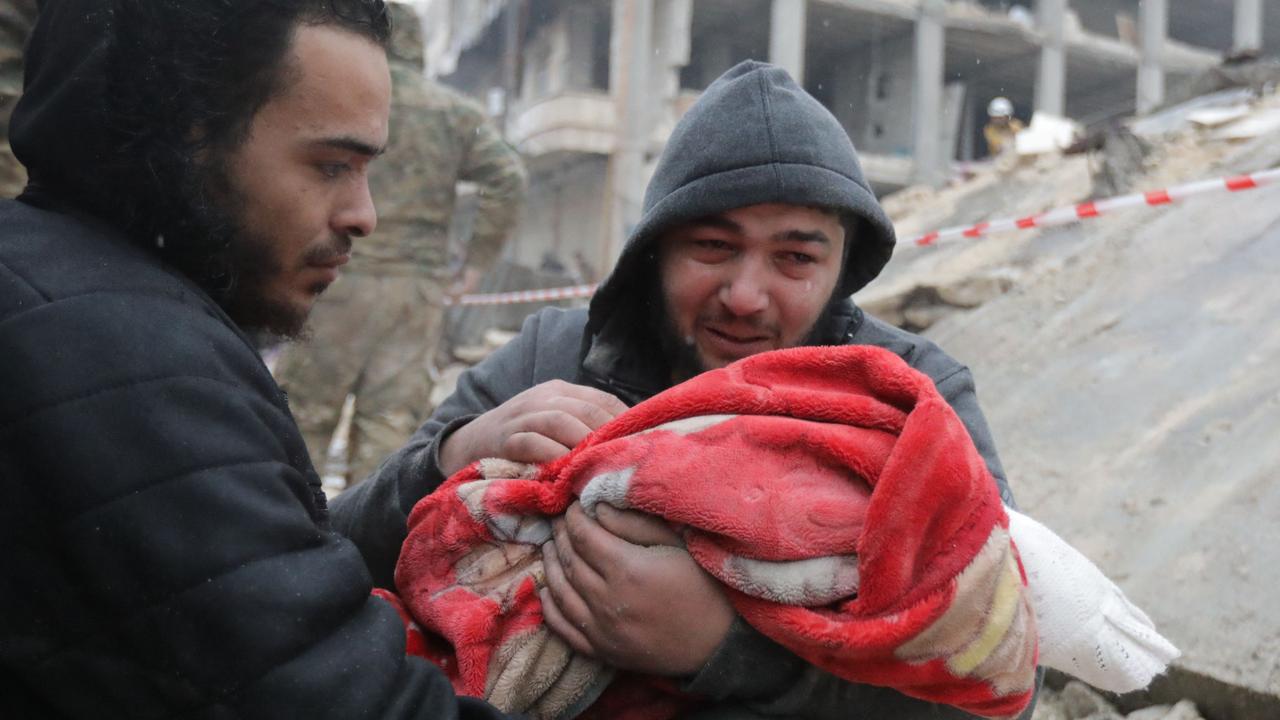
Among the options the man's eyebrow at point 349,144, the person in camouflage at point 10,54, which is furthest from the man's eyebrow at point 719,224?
the person in camouflage at point 10,54

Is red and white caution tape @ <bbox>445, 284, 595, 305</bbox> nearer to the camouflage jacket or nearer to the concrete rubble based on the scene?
the camouflage jacket

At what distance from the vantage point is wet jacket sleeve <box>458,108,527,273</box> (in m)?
5.93

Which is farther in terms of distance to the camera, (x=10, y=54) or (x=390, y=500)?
(x=10, y=54)

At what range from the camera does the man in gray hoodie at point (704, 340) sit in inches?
49.0

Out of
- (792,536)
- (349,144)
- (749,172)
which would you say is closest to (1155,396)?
(749,172)

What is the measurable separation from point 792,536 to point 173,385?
2.37 feet

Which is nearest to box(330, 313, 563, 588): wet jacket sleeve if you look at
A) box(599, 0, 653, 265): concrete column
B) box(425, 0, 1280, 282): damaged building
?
box(599, 0, 653, 265): concrete column

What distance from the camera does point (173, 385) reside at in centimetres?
104

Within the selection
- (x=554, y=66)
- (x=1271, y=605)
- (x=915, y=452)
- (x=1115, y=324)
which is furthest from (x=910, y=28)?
(x=915, y=452)

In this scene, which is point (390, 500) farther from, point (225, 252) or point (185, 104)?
point (185, 104)

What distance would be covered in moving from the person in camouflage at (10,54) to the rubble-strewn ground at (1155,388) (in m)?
3.70

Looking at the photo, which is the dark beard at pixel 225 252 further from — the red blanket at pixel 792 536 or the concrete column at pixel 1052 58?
the concrete column at pixel 1052 58

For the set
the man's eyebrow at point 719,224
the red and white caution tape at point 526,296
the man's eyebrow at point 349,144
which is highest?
the man's eyebrow at point 349,144

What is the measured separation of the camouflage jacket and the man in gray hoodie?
3.50 metres
